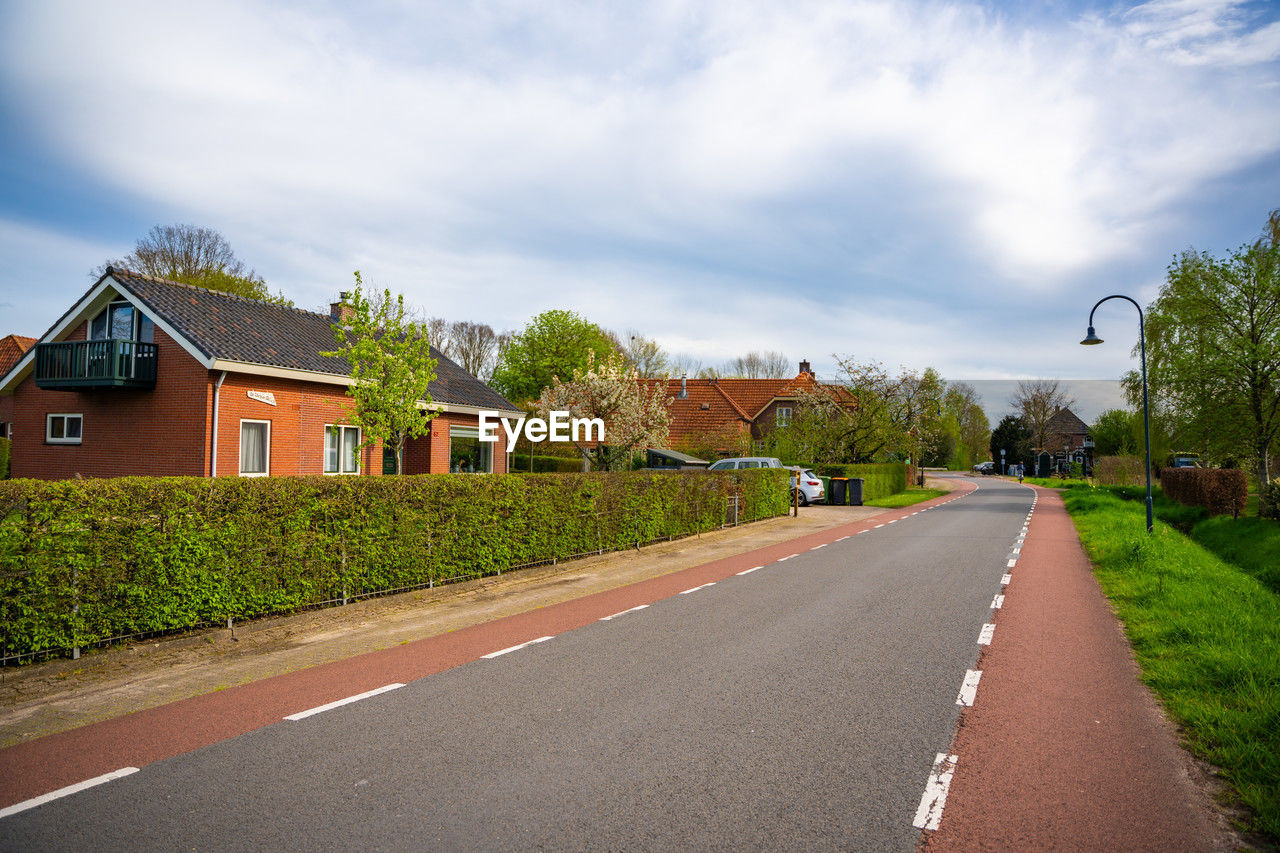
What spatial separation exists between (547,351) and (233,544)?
52211 mm

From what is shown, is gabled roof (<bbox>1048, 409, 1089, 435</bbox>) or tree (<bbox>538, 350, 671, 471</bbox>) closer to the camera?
tree (<bbox>538, 350, 671, 471</bbox>)

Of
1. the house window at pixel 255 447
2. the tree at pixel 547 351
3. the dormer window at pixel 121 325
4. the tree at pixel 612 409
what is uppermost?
the tree at pixel 547 351

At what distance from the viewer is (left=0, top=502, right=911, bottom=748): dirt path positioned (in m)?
6.11

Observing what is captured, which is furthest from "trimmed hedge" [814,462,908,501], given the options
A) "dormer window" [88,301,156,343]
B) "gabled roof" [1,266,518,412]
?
"dormer window" [88,301,156,343]

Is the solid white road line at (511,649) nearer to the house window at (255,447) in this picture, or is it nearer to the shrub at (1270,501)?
the house window at (255,447)

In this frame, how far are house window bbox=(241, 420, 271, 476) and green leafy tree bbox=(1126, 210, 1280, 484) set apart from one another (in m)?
34.3

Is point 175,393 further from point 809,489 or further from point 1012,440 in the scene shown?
point 1012,440

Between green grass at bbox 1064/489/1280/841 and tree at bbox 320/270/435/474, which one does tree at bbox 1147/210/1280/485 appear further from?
tree at bbox 320/270/435/474

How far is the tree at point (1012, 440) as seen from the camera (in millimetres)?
88750

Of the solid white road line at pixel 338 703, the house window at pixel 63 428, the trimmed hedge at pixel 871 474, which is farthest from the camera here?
the trimmed hedge at pixel 871 474

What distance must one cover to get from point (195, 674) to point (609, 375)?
27.7m

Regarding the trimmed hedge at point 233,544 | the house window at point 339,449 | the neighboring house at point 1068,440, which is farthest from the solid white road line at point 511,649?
→ the neighboring house at point 1068,440

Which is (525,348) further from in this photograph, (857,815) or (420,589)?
(857,815)

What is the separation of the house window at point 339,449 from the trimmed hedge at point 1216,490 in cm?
2711
